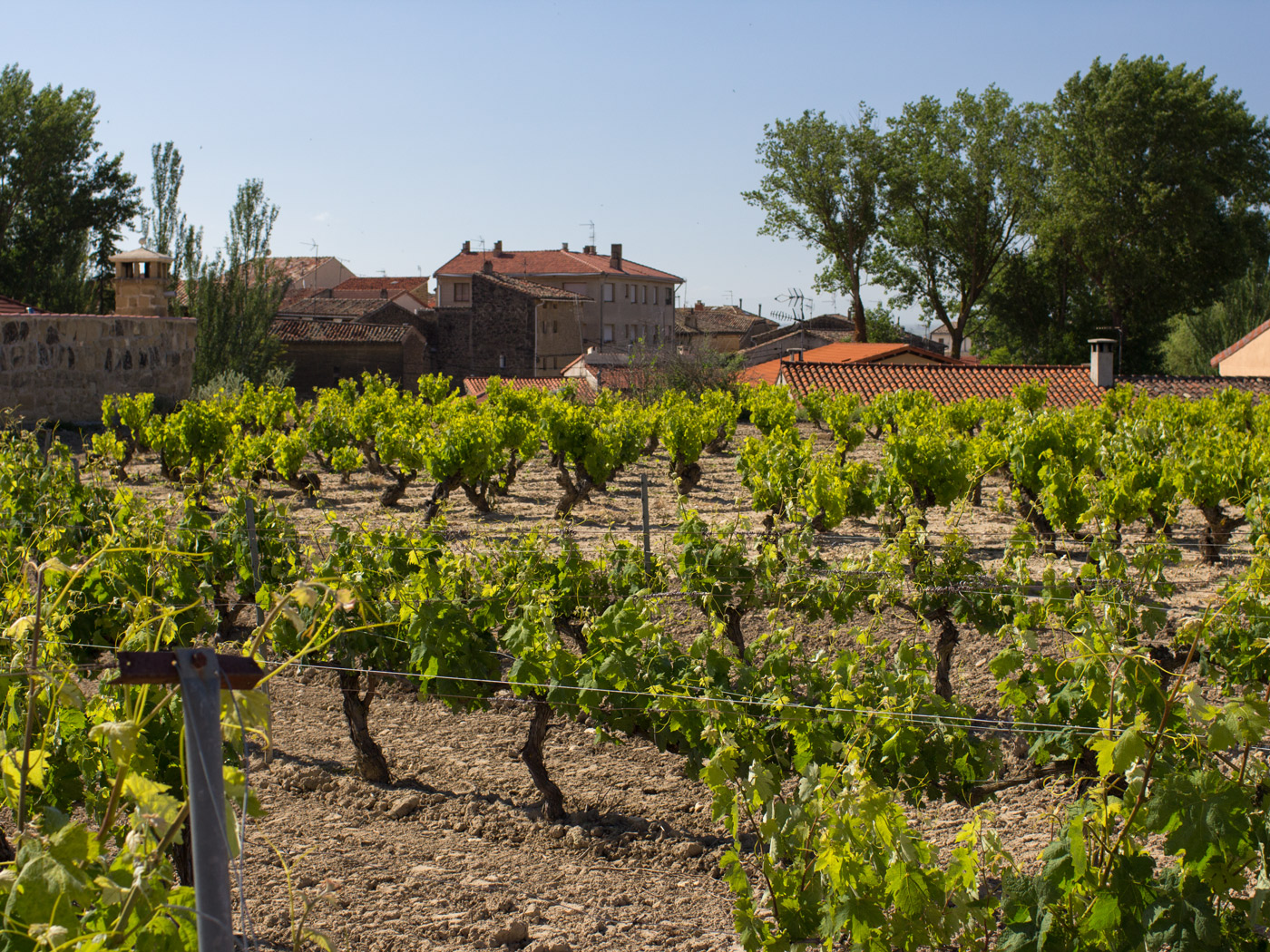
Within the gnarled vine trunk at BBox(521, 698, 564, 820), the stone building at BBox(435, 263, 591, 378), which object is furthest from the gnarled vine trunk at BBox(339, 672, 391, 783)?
the stone building at BBox(435, 263, 591, 378)

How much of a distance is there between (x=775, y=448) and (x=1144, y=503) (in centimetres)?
357

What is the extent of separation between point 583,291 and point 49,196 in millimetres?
24666

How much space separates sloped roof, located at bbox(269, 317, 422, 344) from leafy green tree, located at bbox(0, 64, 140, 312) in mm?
6435

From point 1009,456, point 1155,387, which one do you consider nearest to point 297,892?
point 1009,456

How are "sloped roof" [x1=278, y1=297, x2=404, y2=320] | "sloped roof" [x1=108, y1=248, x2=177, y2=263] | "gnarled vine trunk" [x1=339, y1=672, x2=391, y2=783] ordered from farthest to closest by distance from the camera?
"sloped roof" [x1=278, y1=297, x2=404, y2=320]
"sloped roof" [x1=108, y1=248, x2=177, y2=263]
"gnarled vine trunk" [x1=339, y1=672, x2=391, y2=783]

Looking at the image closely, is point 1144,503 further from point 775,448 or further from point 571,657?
point 571,657

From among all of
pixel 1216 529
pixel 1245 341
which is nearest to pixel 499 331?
pixel 1245 341

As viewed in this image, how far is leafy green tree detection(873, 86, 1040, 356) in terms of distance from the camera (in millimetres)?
40875

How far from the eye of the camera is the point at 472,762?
5926 mm

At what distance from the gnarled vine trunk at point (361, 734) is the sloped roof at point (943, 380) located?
62.6ft

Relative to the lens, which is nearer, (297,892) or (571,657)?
(297,892)

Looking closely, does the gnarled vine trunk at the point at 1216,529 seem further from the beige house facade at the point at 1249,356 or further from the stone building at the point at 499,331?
the stone building at the point at 499,331

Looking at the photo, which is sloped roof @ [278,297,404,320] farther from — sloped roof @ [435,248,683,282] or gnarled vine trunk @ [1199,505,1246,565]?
gnarled vine trunk @ [1199,505,1246,565]

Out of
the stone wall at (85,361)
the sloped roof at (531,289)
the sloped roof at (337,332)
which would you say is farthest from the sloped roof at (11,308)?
the sloped roof at (531,289)
